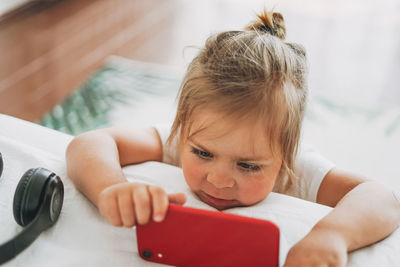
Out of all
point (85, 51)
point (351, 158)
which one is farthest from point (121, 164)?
point (85, 51)

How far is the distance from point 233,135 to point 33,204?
263 millimetres

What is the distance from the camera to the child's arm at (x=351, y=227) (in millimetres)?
506

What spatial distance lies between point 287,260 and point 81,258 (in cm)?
24

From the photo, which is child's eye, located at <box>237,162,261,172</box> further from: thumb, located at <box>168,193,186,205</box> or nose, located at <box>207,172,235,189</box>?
thumb, located at <box>168,193,186,205</box>

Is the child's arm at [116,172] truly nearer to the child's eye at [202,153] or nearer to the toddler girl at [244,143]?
the toddler girl at [244,143]

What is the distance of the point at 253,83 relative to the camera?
60 cm

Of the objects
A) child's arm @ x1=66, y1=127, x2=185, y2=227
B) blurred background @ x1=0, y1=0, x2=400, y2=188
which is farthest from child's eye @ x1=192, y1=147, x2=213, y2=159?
blurred background @ x1=0, y1=0, x2=400, y2=188

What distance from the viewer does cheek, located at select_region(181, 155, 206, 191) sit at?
0.64 metres

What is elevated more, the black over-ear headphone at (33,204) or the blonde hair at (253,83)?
the blonde hair at (253,83)

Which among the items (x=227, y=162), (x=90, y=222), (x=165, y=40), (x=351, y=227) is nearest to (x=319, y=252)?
(x=351, y=227)

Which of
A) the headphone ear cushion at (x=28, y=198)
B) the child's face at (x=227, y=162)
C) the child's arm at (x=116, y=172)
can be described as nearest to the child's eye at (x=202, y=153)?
the child's face at (x=227, y=162)

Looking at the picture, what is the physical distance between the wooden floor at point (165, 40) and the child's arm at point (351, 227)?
104 centimetres

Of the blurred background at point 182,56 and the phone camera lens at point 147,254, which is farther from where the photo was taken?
the blurred background at point 182,56

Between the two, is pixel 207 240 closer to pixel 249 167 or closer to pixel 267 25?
pixel 249 167
